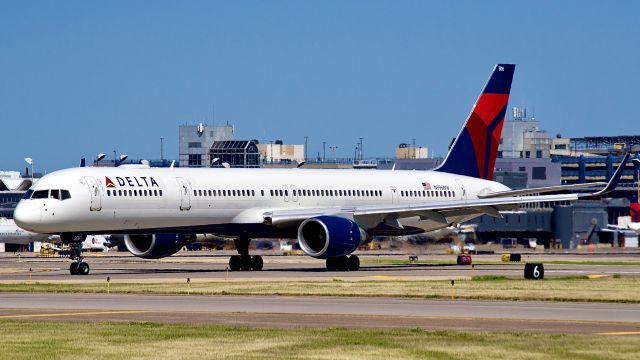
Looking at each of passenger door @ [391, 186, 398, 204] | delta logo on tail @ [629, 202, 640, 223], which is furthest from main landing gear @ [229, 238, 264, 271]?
delta logo on tail @ [629, 202, 640, 223]

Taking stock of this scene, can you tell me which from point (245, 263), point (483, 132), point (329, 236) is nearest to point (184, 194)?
point (245, 263)

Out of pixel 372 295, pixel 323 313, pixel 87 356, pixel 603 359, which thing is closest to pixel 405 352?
pixel 603 359

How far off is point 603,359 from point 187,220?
40.5m

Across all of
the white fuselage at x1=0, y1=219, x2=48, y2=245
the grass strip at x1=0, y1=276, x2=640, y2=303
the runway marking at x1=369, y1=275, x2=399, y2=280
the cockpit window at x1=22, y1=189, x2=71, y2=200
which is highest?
the cockpit window at x1=22, y1=189, x2=71, y2=200

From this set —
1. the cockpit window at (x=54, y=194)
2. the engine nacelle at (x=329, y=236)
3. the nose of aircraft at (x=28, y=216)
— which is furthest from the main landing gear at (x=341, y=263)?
the nose of aircraft at (x=28, y=216)

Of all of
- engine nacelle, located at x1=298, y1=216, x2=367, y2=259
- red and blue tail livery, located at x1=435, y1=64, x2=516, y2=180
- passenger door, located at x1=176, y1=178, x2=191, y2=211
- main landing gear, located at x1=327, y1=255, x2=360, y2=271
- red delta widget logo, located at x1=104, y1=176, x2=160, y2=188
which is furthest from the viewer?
red and blue tail livery, located at x1=435, y1=64, x2=516, y2=180

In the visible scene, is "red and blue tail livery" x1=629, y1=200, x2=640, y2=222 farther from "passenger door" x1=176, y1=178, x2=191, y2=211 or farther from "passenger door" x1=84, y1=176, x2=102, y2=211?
"passenger door" x1=84, y1=176, x2=102, y2=211

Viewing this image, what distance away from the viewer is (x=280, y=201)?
228 ft

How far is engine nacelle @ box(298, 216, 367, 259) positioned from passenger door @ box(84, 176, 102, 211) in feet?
35.2

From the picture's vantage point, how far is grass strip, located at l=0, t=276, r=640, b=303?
145ft

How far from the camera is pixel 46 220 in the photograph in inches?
2389

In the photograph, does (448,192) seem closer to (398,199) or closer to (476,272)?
(398,199)

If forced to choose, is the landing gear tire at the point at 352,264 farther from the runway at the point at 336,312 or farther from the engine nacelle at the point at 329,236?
the runway at the point at 336,312

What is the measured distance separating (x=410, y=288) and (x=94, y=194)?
19229 millimetres
